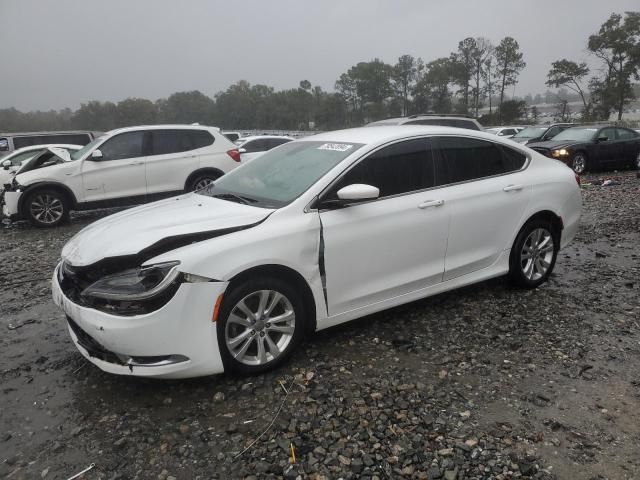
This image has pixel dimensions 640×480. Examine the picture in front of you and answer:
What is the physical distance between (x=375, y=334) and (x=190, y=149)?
23.3ft

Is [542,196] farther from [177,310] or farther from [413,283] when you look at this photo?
[177,310]

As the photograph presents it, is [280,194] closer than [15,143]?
Yes

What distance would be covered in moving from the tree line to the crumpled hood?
42.8m

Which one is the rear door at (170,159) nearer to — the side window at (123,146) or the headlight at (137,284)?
the side window at (123,146)

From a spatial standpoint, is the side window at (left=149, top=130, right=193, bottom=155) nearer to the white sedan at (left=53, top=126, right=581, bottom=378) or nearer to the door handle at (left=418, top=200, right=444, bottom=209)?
the white sedan at (left=53, top=126, right=581, bottom=378)

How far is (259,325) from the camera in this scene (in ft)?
10.3

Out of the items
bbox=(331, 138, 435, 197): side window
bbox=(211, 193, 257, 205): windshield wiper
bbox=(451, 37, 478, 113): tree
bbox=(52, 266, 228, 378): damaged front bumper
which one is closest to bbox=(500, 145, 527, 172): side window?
bbox=(331, 138, 435, 197): side window

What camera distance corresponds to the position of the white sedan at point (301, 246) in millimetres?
2848

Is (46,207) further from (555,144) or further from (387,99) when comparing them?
(387,99)

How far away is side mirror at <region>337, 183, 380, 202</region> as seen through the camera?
10.7ft

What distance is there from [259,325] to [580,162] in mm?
13435


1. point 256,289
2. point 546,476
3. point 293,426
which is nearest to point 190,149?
point 256,289

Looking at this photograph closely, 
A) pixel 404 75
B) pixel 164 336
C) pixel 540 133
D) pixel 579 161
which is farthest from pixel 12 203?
pixel 404 75

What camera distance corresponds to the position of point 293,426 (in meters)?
2.72
